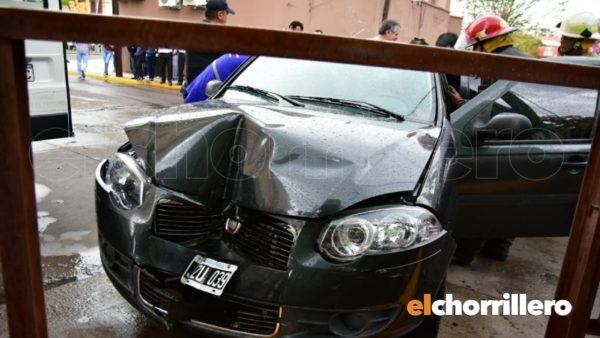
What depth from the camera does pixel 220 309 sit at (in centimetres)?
185

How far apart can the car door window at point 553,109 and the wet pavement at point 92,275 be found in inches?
41.9

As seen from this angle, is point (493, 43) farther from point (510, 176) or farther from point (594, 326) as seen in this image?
point (594, 326)

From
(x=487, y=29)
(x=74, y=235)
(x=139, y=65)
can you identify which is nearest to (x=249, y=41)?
(x=74, y=235)

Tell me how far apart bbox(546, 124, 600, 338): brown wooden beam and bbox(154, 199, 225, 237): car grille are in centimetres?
127

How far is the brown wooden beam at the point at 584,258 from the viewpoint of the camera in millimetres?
1250

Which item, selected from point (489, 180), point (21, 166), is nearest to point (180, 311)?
point (21, 166)

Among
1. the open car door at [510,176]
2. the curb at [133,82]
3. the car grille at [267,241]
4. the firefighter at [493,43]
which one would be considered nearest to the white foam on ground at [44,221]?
the car grille at [267,241]

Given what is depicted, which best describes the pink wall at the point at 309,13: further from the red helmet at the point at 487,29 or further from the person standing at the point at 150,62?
the red helmet at the point at 487,29

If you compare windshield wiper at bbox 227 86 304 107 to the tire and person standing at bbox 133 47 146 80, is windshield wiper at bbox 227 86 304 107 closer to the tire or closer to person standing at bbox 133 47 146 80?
the tire

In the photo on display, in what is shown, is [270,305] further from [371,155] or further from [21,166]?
[21,166]

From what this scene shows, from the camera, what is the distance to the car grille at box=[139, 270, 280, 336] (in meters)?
1.82

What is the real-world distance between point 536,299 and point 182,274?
2.41 meters

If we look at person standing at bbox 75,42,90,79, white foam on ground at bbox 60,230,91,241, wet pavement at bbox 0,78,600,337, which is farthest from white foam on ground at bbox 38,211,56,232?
person standing at bbox 75,42,90,79

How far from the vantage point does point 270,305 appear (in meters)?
1.79
